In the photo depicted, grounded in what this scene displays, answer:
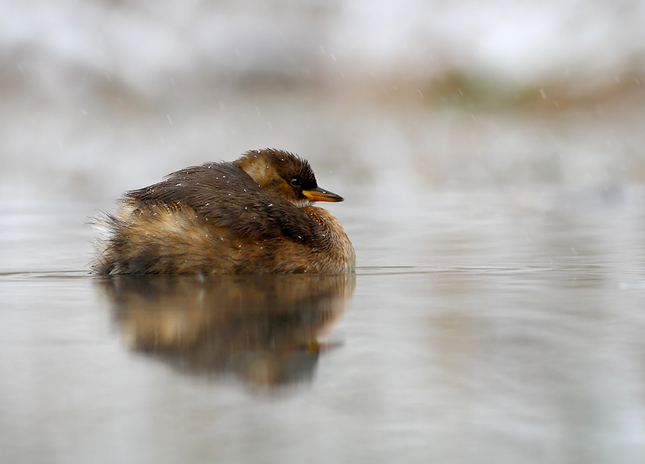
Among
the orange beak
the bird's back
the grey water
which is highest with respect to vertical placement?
the orange beak

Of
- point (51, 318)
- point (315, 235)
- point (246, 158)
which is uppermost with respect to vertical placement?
point (246, 158)

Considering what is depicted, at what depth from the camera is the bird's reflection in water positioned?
11.3ft

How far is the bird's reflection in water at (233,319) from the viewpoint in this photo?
345 cm

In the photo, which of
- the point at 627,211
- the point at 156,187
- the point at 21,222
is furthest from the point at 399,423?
the point at 627,211

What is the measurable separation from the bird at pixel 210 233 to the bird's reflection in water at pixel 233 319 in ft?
0.33

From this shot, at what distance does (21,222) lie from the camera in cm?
1288

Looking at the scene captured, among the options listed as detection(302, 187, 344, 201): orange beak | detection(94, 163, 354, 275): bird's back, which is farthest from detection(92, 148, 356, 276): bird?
detection(302, 187, 344, 201): orange beak

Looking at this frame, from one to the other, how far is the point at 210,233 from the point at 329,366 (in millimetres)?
2883

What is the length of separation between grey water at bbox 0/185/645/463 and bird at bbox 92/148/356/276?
18 centimetres

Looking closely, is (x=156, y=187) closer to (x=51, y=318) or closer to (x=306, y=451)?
(x=51, y=318)

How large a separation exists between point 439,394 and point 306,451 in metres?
0.70

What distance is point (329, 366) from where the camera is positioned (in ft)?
11.1

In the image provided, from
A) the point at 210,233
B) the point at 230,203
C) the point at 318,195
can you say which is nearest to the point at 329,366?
the point at 210,233

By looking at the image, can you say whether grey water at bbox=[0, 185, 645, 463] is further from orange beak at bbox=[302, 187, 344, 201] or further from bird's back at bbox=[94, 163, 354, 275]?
orange beak at bbox=[302, 187, 344, 201]
